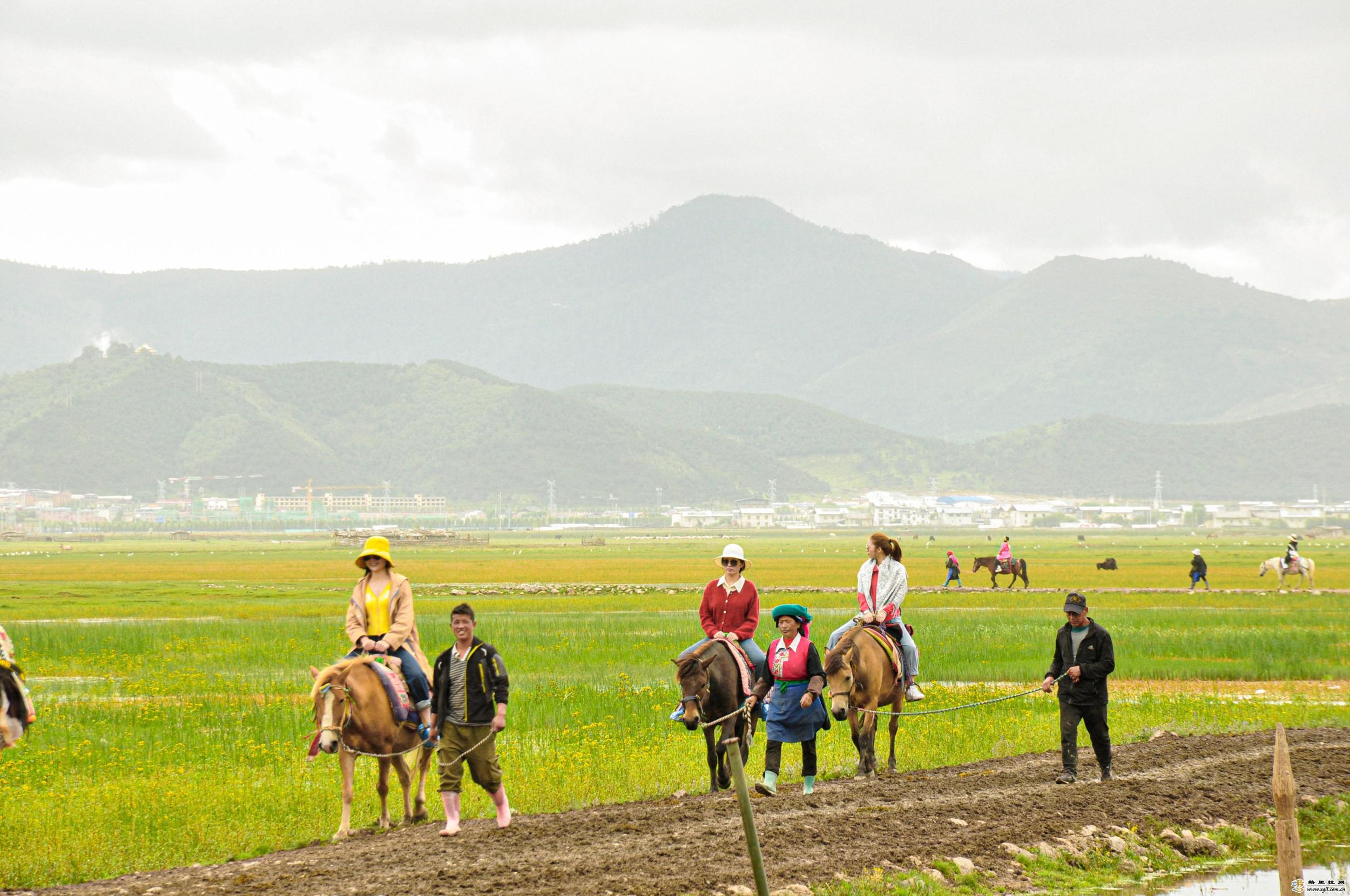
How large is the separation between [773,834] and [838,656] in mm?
2812

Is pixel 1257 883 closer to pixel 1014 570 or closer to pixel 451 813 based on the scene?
pixel 451 813

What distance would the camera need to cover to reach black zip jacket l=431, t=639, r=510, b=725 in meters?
13.8

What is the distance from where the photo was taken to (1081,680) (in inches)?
648

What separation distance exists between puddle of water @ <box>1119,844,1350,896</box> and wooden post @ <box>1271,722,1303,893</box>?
3487mm

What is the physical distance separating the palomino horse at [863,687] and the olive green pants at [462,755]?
3.82 meters

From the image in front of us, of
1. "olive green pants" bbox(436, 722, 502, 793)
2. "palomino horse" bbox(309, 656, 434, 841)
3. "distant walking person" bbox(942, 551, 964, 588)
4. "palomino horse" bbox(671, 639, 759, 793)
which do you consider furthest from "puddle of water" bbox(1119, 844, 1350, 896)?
"distant walking person" bbox(942, 551, 964, 588)

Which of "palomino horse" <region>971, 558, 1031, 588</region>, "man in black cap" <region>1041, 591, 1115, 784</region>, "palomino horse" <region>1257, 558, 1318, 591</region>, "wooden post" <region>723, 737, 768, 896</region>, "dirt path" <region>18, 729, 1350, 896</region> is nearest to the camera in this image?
"wooden post" <region>723, 737, 768, 896</region>

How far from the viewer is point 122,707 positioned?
25.1 metres

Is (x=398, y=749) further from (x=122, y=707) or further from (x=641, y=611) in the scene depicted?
(x=641, y=611)

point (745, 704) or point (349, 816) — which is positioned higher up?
point (745, 704)

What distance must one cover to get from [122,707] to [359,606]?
42.2ft

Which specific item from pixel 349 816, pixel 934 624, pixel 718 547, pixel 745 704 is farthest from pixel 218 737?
pixel 718 547

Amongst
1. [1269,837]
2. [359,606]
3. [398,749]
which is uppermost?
[359,606]

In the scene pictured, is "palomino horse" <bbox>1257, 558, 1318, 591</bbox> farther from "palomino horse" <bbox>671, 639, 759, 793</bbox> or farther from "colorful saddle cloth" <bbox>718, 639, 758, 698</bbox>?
"colorful saddle cloth" <bbox>718, 639, 758, 698</bbox>
